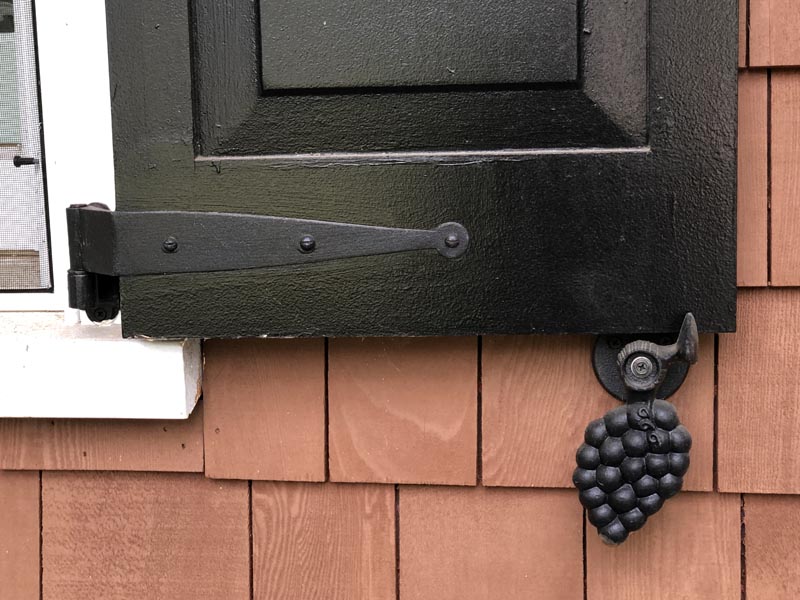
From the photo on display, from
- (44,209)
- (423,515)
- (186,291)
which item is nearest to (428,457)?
(423,515)

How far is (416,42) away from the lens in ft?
2.71

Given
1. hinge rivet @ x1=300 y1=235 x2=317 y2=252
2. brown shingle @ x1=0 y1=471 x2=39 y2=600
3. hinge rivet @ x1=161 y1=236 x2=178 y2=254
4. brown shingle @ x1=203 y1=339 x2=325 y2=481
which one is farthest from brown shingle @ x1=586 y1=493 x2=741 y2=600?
brown shingle @ x1=0 y1=471 x2=39 y2=600

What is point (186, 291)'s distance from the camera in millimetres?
865

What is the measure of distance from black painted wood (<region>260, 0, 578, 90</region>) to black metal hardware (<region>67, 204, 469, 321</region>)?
15cm

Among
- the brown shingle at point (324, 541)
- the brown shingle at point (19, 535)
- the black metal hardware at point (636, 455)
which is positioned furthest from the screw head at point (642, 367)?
the brown shingle at point (19, 535)

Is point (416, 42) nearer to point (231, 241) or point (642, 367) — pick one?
point (231, 241)

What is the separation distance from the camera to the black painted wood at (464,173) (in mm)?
820

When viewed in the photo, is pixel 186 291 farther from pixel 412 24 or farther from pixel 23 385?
pixel 412 24

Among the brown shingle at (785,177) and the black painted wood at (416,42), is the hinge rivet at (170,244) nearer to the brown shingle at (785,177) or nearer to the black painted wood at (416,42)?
the black painted wood at (416,42)

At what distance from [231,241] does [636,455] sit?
50 centimetres

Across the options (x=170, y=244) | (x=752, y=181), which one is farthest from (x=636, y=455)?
(x=170, y=244)

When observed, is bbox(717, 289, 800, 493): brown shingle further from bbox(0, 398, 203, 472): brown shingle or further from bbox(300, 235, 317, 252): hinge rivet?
bbox(0, 398, 203, 472): brown shingle

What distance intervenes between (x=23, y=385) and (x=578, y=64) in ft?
2.40

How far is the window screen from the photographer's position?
1.00 m
